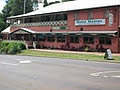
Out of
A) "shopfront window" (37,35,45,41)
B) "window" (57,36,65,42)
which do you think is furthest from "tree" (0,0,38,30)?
"window" (57,36,65,42)

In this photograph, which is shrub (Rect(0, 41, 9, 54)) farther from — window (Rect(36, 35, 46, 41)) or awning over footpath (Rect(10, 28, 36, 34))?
window (Rect(36, 35, 46, 41))

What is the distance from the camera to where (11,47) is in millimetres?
45750

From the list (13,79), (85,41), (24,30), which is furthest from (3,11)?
(13,79)

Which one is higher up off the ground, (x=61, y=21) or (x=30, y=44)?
(x=61, y=21)

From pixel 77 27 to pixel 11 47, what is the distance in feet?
35.6

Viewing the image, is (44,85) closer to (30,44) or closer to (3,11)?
(30,44)

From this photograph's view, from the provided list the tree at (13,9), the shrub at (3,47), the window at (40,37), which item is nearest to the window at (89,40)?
the window at (40,37)

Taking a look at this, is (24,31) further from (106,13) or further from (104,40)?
(106,13)

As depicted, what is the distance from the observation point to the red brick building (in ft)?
125

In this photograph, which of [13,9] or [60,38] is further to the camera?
[13,9]

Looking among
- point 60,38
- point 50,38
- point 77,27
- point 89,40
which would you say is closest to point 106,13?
point 89,40

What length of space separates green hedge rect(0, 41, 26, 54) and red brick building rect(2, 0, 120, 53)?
5.04 m

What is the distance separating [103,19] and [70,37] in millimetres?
7468

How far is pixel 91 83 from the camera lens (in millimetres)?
13023
